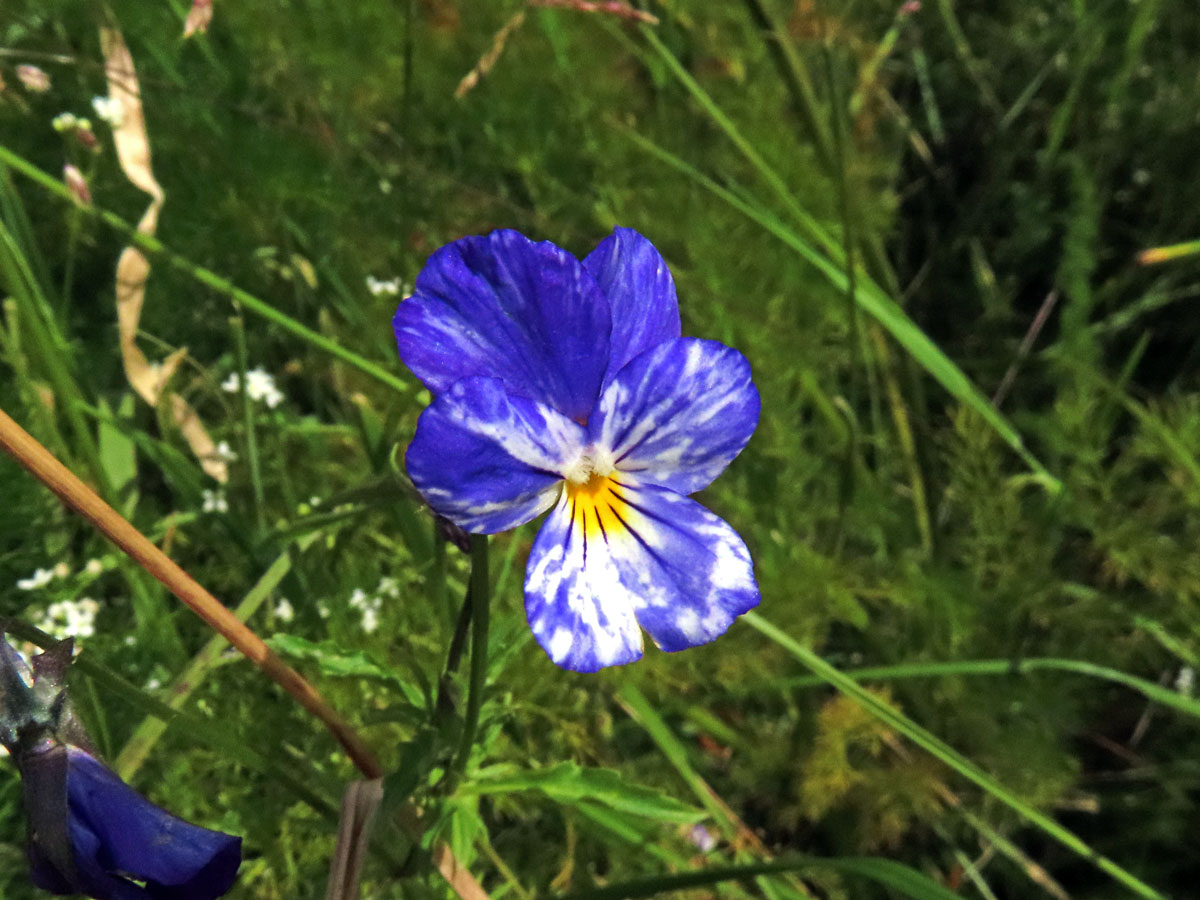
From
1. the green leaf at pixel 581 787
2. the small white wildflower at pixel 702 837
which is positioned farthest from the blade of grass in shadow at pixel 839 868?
the small white wildflower at pixel 702 837

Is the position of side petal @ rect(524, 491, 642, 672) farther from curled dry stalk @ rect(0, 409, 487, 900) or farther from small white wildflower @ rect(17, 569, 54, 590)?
small white wildflower @ rect(17, 569, 54, 590)

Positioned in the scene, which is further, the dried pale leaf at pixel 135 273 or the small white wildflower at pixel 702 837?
the small white wildflower at pixel 702 837

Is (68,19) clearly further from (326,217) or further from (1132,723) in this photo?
(1132,723)

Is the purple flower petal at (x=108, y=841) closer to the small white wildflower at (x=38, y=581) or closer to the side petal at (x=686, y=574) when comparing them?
the side petal at (x=686, y=574)

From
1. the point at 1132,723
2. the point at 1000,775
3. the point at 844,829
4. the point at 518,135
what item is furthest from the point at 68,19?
the point at 1132,723

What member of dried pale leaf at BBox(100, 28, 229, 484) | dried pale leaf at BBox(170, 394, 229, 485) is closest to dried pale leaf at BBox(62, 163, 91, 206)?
dried pale leaf at BBox(100, 28, 229, 484)
